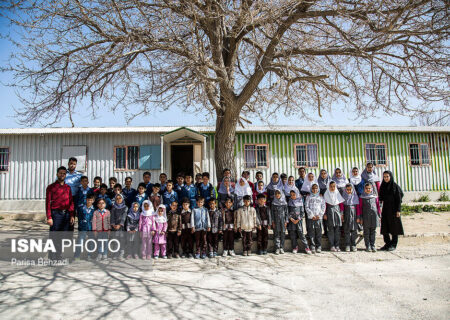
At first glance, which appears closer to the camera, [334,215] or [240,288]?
[240,288]

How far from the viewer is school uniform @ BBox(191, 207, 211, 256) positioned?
626cm

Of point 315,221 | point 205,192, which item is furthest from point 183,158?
point 315,221

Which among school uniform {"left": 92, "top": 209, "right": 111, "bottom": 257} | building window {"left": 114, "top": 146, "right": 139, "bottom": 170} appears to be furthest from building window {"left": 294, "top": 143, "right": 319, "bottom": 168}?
school uniform {"left": 92, "top": 209, "right": 111, "bottom": 257}

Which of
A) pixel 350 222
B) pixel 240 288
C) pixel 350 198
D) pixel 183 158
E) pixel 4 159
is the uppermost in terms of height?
pixel 183 158

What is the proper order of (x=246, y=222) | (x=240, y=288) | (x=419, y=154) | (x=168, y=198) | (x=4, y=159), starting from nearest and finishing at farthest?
(x=240, y=288), (x=246, y=222), (x=168, y=198), (x=4, y=159), (x=419, y=154)

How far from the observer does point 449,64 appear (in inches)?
260

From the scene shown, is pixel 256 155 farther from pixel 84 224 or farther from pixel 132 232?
pixel 84 224

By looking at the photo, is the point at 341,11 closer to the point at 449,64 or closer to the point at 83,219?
the point at 449,64

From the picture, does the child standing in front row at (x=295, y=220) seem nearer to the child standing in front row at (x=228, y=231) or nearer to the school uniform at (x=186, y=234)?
the child standing in front row at (x=228, y=231)

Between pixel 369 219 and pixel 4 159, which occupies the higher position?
pixel 4 159

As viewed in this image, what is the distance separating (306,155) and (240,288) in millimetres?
9713

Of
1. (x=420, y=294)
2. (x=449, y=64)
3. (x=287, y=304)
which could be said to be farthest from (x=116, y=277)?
(x=449, y=64)

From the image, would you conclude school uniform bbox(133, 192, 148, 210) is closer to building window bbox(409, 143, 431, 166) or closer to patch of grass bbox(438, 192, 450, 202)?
building window bbox(409, 143, 431, 166)

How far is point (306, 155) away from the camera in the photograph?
13.4m
